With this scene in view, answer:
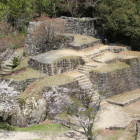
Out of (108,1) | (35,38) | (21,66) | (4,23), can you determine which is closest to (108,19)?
(108,1)

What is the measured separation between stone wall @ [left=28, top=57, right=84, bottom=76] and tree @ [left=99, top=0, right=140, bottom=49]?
4702mm

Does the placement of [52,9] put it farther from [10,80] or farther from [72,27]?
[10,80]

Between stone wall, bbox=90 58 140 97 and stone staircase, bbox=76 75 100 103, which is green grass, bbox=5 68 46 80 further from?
stone wall, bbox=90 58 140 97

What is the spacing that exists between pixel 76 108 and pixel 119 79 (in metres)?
6.58

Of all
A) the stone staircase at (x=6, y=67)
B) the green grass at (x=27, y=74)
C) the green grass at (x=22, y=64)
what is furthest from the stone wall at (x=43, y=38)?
the green grass at (x=27, y=74)

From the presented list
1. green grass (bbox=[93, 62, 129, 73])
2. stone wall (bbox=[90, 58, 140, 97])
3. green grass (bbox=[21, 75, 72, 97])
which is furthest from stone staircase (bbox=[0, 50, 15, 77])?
green grass (bbox=[93, 62, 129, 73])

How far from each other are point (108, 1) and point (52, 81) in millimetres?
9687

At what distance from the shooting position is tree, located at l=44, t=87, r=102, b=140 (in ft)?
39.9

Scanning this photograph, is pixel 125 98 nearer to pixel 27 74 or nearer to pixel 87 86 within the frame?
pixel 87 86

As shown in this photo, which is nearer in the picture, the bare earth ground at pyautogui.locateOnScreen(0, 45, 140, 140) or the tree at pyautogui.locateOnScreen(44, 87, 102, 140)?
the tree at pyautogui.locateOnScreen(44, 87, 102, 140)

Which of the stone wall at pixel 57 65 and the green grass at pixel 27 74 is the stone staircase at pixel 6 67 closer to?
the green grass at pixel 27 74

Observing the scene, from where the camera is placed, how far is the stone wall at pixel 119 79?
17.6 meters

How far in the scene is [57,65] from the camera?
17969mm

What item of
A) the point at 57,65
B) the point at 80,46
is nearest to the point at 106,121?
the point at 57,65
